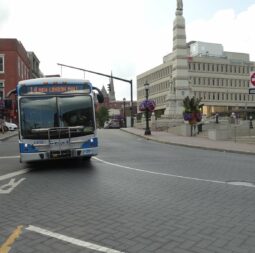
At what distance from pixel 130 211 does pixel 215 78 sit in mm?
Result: 116326

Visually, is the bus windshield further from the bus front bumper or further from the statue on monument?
the statue on monument

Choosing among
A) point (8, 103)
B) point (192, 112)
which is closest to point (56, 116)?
point (8, 103)

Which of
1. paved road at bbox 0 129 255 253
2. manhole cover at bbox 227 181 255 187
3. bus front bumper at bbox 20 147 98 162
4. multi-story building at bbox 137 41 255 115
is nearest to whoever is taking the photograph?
paved road at bbox 0 129 255 253

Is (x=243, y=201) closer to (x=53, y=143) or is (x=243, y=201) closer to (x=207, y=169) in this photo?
(x=207, y=169)

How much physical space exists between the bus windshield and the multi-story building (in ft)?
338

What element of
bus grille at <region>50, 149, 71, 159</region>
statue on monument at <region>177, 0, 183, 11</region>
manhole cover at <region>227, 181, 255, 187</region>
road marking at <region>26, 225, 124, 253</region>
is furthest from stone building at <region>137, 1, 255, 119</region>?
road marking at <region>26, 225, 124, 253</region>

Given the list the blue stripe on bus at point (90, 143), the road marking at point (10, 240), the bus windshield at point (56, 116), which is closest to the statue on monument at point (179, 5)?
the bus windshield at point (56, 116)

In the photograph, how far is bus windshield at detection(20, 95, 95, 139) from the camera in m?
12.9

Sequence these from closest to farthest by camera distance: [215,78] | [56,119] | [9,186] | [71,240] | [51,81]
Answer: [71,240]
[9,186]
[56,119]
[51,81]
[215,78]

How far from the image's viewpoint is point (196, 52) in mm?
129000

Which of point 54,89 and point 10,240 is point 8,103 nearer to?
point 54,89

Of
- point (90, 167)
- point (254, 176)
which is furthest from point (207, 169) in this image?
point (90, 167)

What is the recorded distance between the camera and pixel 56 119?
1305 centimetres

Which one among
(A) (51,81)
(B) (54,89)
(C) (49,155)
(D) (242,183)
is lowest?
(D) (242,183)
